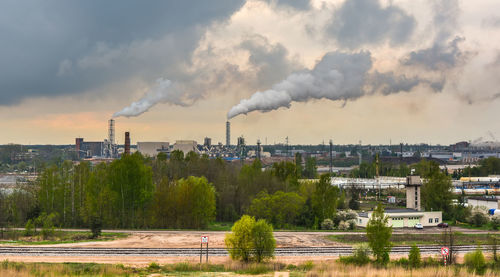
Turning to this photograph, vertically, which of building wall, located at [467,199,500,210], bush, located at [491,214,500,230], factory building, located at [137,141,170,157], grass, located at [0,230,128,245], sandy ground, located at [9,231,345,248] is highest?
factory building, located at [137,141,170,157]

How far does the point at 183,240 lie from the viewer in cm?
4019

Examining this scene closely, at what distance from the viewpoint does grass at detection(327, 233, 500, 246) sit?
39969mm

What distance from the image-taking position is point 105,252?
109 feet

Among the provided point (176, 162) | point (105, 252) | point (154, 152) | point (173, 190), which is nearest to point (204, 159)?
point (176, 162)

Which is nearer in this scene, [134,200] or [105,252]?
[105,252]

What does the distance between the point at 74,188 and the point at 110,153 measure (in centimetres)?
12667

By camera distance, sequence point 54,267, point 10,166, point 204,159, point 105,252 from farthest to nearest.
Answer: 1. point 10,166
2. point 204,159
3. point 105,252
4. point 54,267

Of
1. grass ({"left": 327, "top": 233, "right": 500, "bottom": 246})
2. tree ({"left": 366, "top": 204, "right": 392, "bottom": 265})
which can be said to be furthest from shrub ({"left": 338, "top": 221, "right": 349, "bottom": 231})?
tree ({"left": 366, "top": 204, "right": 392, "bottom": 265})

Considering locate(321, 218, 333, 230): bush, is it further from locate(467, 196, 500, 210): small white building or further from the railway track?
locate(467, 196, 500, 210): small white building

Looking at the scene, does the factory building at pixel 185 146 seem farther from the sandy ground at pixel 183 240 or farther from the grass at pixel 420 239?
the grass at pixel 420 239

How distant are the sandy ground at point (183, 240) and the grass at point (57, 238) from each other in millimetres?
1610

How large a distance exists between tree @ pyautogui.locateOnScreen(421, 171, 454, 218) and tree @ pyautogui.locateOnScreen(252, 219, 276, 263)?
3981 cm

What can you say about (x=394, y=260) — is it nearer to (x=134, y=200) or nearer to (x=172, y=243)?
(x=172, y=243)

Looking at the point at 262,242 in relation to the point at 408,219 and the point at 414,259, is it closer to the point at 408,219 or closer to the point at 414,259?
the point at 414,259
